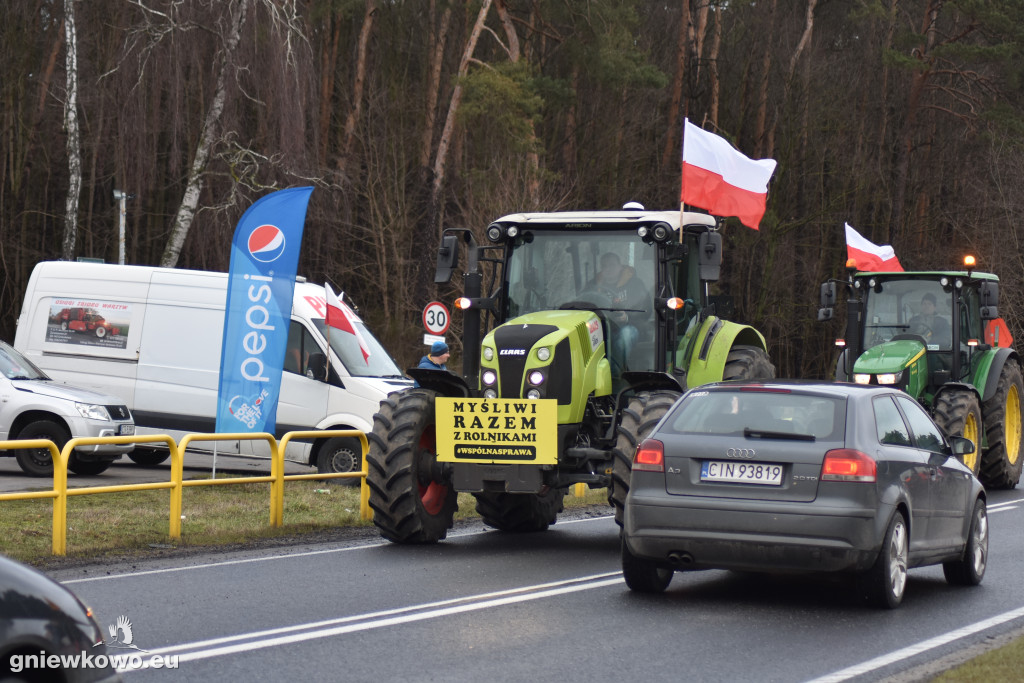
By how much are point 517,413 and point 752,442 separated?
2971 mm

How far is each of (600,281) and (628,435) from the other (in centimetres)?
201

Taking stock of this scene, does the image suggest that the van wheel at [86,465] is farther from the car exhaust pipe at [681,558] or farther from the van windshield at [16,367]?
the car exhaust pipe at [681,558]

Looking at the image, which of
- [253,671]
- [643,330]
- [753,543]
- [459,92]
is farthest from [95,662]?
[459,92]

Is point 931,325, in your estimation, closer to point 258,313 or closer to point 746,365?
point 746,365

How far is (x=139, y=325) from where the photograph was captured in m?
19.1

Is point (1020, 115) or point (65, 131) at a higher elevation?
point (1020, 115)

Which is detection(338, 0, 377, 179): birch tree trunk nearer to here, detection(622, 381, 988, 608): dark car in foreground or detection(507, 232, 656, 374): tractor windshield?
detection(507, 232, 656, 374): tractor windshield

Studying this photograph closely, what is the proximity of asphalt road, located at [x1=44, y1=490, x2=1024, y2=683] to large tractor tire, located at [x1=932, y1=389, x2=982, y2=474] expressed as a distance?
5.62 metres

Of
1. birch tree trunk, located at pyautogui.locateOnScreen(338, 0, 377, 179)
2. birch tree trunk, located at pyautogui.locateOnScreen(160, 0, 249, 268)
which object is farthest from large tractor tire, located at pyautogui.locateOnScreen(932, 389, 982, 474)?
birch tree trunk, located at pyautogui.locateOnScreen(338, 0, 377, 179)

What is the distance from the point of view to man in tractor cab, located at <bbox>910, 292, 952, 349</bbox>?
18.7 m

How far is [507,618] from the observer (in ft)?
28.6

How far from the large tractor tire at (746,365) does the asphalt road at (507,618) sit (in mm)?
2646

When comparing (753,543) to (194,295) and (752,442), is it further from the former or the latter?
(194,295)

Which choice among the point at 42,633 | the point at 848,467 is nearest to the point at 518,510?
the point at 848,467
